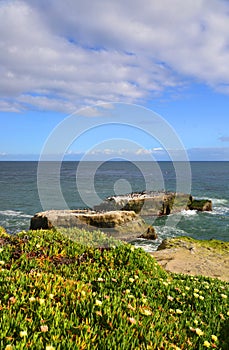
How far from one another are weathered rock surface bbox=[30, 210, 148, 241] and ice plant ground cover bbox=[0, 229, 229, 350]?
16354 millimetres

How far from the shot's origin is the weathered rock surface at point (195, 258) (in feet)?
43.9

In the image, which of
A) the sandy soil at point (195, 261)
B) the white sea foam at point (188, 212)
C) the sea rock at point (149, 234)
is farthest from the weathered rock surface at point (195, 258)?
the white sea foam at point (188, 212)

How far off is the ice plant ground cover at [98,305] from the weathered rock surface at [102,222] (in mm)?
16354

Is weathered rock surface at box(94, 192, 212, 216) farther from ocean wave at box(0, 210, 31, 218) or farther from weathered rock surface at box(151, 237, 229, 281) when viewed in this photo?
weathered rock surface at box(151, 237, 229, 281)

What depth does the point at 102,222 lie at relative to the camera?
25672mm

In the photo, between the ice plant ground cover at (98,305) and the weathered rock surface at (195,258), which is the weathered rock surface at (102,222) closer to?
the weathered rock surface at (195,258)

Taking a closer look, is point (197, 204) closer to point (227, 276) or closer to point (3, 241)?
point (227, 276)

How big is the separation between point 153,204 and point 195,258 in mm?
24215

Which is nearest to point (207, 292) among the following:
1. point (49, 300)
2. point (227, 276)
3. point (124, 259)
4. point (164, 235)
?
point (124, 259)

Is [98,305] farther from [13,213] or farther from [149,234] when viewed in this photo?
[13,213]

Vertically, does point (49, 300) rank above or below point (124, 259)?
above

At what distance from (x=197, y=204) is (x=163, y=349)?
4175 cm

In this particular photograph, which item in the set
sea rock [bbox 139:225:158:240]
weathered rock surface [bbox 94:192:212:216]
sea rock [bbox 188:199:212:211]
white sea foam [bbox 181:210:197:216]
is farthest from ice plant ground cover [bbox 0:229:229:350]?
sea rock [bbox 188:199:212:211]

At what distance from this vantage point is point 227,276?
13242 millimetres
